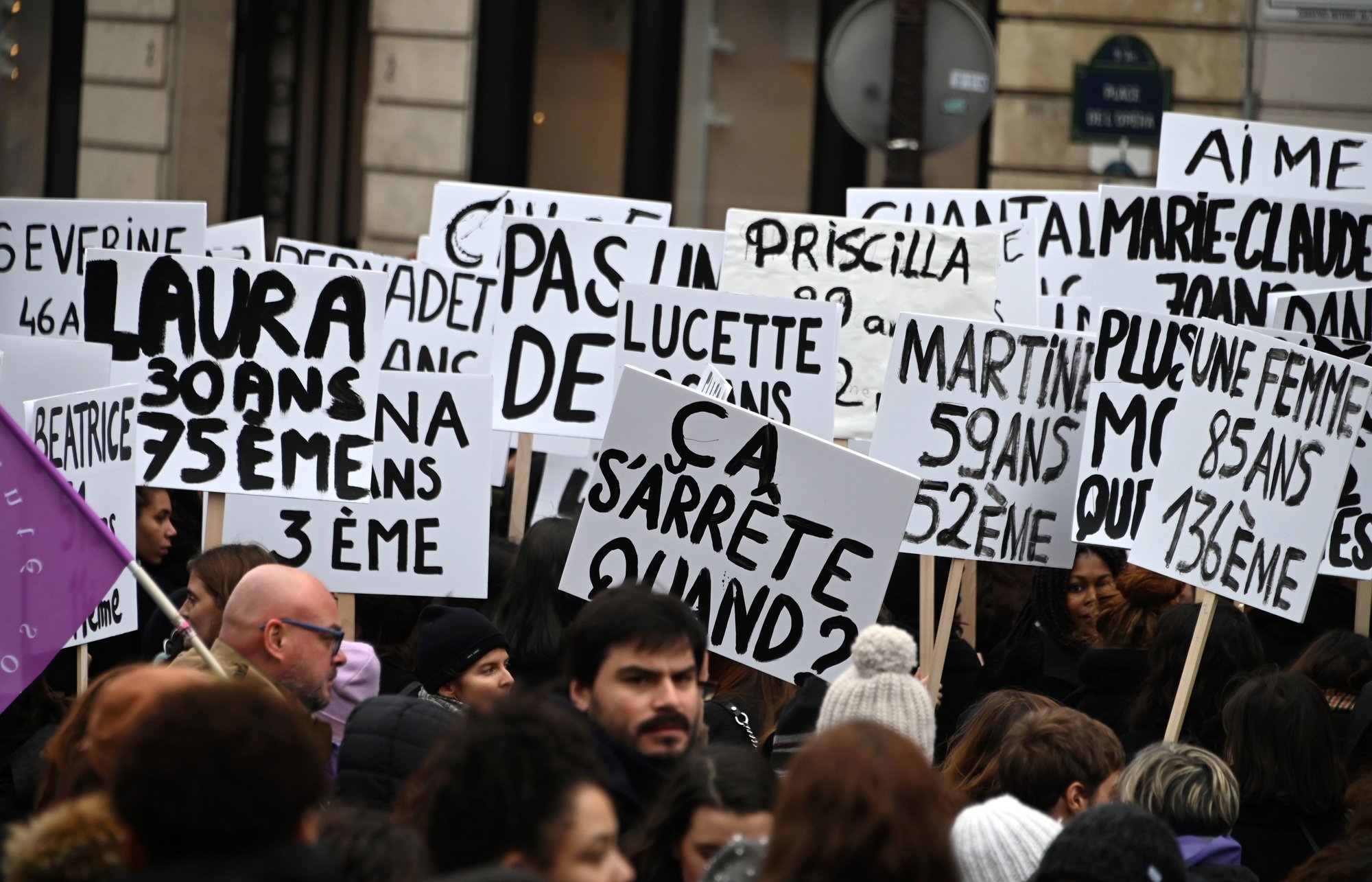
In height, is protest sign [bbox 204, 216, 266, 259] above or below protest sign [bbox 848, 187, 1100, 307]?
below

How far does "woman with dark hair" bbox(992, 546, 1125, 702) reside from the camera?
247 inches

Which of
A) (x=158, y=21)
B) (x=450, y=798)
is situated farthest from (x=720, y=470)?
(x=158, y=21)

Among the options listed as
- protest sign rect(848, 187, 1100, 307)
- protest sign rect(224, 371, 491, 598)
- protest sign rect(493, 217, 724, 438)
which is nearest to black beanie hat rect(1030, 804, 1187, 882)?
protest sign rect(224, 371, 491, 598)

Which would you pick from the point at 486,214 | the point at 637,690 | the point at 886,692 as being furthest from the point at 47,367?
the point at 886,692

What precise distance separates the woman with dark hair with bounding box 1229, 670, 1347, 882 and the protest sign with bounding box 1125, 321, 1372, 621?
1049 millimetres

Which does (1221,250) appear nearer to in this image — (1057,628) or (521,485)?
(1057,628)

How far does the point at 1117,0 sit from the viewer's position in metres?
13.5

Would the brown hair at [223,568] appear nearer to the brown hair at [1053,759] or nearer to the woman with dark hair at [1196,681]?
the brown hair at [1053,759]

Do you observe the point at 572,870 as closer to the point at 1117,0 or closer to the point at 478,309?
the point at 478,309

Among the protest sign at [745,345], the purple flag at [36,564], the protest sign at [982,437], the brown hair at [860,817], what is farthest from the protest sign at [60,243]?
the brown hair at [860,817]

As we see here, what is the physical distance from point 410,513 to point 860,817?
4.15m

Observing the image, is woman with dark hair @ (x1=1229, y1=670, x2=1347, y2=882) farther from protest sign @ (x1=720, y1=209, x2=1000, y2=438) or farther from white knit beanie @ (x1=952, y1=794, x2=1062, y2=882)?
protest sign @ (x1=720, y1=209, x2=1000, y2=438)

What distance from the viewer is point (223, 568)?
5250mm

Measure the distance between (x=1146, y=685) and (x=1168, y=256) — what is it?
111 inches
